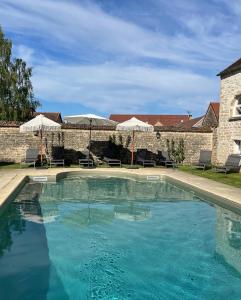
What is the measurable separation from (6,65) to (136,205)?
101ft

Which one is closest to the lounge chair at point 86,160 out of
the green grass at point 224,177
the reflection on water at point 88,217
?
the green grass at point 224,177

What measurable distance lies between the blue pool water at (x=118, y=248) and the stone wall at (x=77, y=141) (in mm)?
7875

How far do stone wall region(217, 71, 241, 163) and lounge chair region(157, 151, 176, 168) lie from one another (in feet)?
9.21

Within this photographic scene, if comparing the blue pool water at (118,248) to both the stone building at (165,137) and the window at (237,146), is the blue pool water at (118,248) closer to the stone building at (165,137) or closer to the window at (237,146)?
the window at (237,146)

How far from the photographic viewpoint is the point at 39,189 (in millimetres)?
13852

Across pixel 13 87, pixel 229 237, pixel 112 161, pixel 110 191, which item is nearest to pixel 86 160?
pixel 112 161

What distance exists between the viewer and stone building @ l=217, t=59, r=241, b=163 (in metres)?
19.4

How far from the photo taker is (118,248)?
7.82m

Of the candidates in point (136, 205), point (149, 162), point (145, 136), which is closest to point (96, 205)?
point (136, 205)

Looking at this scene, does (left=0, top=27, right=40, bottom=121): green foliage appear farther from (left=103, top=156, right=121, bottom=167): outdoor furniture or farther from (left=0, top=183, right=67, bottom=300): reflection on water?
(left=0, top=183, right=67, bottom=300): reflection on water

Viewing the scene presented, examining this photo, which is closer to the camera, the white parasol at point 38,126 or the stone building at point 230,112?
the white parasol at point 38,126

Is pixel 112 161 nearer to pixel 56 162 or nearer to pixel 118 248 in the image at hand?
pixel 56 162

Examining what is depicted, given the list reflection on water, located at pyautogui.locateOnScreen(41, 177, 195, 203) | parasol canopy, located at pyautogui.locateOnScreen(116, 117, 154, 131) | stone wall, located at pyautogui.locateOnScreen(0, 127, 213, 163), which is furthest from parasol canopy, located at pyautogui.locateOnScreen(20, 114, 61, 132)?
parasol canopy, located at pyautogui.locateOnScreen(116, 117, 154, 131)

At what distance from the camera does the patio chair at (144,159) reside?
2070 cm
